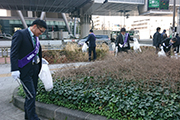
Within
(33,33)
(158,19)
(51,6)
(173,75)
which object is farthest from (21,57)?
(158,19)

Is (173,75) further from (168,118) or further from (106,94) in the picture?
(106,94)

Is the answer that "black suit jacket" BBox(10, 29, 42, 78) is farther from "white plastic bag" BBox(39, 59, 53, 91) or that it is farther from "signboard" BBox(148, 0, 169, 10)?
"signboard" BBox(148, 0, 169, 10)

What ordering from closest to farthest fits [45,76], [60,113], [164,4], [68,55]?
[60,113] → [45,76] → [68,55] → [164,4]

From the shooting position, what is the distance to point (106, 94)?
3.21m

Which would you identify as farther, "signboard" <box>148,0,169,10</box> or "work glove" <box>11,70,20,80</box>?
"signboard" <box>148,0,169,10</box>

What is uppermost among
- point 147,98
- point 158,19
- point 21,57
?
point 158,19

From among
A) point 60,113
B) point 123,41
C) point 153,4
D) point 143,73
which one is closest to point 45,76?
point 60,113

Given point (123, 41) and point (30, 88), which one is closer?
point (30, 88)

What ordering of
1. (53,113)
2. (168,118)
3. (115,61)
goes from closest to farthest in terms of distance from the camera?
1. (168,118)
2. (53,113)
3. (115,61)

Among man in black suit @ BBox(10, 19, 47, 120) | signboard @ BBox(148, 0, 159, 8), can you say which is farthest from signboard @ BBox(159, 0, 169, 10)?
man in black suit @ BBox(10, 19, 47, 120)

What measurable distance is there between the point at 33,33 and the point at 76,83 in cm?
159

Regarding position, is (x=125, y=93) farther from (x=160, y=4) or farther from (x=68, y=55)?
(x=160, y=4)

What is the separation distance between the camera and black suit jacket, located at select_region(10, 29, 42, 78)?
2.65 metres

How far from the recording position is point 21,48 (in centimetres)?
281
